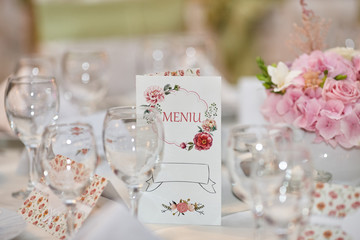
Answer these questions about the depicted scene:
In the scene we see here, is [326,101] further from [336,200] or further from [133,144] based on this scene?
[133,144]

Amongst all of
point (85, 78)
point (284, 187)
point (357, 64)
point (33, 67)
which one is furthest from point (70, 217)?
point (33, 67)

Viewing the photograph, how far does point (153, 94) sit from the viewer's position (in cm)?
107

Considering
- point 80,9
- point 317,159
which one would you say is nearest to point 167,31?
point 80,9

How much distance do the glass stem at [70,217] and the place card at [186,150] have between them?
19 cm

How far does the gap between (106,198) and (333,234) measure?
1.51 feet

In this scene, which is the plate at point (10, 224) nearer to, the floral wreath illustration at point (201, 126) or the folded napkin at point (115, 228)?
the folded napkin at point (115, 228)

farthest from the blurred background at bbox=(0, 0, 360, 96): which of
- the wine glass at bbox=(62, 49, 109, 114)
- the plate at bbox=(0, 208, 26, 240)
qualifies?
the plate at bbox=(0, 208, 26, 240)

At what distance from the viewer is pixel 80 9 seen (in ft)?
13.0

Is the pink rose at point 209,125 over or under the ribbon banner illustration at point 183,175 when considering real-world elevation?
over

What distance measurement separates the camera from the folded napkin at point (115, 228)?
0.79m

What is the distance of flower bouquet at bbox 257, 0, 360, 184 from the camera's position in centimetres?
113

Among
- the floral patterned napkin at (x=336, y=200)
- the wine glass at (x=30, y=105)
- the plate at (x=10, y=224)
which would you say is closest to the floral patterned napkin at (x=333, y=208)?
the floral patterned napkin at (x=336, y=200)

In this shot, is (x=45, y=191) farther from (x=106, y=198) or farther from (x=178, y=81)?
(x=178, y=81)

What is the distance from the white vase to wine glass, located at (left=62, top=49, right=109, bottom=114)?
0.97 meters
